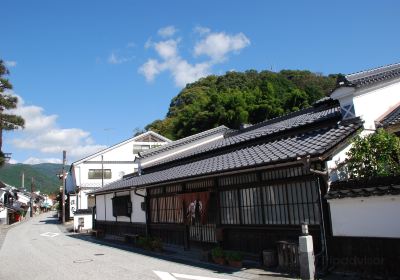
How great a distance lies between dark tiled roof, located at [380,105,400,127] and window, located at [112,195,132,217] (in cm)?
1558

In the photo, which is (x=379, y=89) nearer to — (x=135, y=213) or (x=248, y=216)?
(x=248, y=216)

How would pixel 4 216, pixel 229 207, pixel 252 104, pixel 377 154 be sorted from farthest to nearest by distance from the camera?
pixel 4 216 → pixel 252 104 → pixel 229 207 → pixel 377 154

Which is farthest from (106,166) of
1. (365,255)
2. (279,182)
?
(365,255)

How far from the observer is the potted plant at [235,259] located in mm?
11645

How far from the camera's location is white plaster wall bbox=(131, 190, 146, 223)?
2106 cm

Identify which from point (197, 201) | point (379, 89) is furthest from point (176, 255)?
point (379, 89)

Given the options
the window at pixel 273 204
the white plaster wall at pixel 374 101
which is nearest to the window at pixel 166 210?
the window at pixel 273 204

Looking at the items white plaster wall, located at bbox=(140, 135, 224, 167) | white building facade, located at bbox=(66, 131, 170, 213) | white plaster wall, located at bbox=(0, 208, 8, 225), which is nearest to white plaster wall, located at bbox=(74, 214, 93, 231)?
white building facade, located at bbox=(66, 131, 170, 213)

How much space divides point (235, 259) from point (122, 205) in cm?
1351

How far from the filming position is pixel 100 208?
97.9ft

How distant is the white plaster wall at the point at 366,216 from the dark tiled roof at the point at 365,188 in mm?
160

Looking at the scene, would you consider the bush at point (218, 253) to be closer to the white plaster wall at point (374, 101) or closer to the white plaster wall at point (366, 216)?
the white plaster wall at point (366, 216)

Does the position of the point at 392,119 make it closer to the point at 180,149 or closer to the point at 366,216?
the point at 366,216

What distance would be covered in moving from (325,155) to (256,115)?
117 ft
